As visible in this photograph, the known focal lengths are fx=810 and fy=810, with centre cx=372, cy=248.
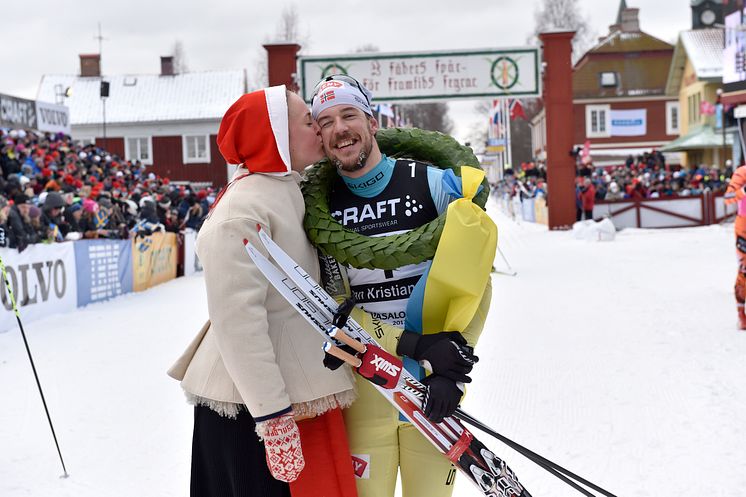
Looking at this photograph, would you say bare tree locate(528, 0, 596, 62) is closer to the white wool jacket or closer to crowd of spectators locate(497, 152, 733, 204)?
crowd of spectators locate(497, 152, 733, 204)

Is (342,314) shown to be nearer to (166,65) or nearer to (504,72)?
(504,72)

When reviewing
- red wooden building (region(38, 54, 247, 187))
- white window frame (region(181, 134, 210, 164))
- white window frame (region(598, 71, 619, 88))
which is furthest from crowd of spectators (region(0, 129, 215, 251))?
white window frame (region(598, 71, 619, 88))

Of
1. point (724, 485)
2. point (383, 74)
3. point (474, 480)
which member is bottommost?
point (724, 485)

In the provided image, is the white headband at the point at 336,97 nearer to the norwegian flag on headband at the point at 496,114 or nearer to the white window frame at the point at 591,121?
the norwegian flag on headband at the point at 496,114

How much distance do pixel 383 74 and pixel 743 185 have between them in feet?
38.6

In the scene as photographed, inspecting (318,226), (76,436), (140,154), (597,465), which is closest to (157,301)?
(76,436)

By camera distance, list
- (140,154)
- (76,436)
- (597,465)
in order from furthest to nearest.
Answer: (140,154)
(76,436)
(597,465)

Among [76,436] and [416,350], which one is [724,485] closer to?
[416,350]

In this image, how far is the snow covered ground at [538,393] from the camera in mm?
4672

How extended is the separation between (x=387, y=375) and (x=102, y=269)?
1113 cm

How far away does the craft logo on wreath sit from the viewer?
18.9 metres

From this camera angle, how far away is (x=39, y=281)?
10719mm

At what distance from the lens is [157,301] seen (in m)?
12.9

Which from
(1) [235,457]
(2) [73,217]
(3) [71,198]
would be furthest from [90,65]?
(1) [235,457]
